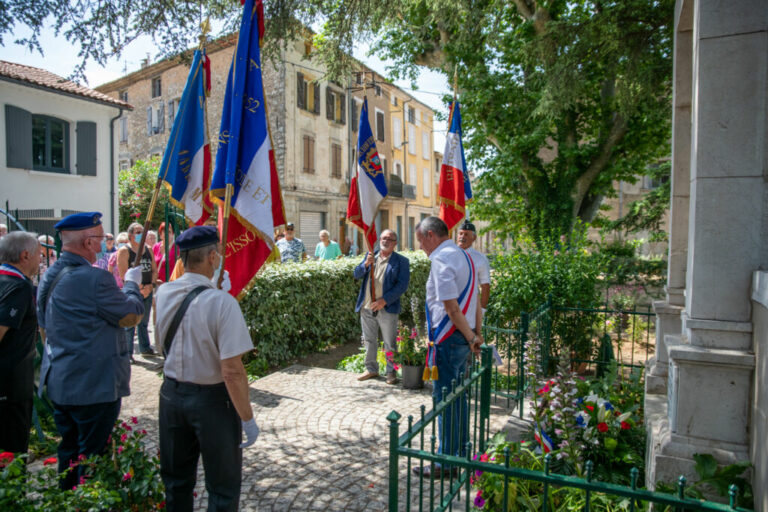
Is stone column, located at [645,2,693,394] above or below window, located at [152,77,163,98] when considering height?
below

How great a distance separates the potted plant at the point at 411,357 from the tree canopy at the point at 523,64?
4.39m

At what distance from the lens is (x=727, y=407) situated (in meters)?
2.67

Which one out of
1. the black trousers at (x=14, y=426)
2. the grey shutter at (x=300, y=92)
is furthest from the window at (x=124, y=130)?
the black trousers at (x=14, y=426)

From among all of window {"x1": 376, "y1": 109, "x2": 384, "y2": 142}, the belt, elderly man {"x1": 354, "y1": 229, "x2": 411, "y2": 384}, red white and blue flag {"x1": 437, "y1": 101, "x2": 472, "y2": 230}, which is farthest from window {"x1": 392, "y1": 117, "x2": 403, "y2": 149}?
the belt

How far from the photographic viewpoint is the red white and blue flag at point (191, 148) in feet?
14.5

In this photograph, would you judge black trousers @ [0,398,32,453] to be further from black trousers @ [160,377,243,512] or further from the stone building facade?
the stone building facade

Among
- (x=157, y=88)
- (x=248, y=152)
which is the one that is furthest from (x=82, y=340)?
(x=157, y=88)

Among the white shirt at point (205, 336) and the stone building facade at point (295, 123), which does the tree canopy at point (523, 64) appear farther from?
the stone building facade at point (295, 123)

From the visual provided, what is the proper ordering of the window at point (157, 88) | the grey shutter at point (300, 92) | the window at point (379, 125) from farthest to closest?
the window at point (379, 125) < the window at point (157, 88) < the grey shutter at point (300, 92)

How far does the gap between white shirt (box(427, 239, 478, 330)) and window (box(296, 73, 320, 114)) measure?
2251 centimetres

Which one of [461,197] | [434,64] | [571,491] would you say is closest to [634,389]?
[571,491]

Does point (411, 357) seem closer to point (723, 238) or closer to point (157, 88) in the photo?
point (723, 238)

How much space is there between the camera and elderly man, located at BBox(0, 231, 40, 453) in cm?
345

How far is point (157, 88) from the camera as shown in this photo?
28.0 m
